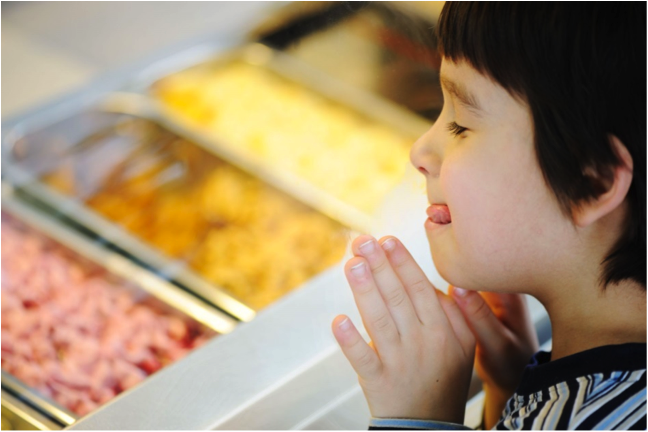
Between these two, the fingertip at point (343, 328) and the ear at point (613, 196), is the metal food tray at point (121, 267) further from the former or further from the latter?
the ear at point (613, 196)

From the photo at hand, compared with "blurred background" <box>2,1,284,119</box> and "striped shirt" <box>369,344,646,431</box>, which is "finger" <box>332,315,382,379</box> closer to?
"striped shirt" <box>369,344,646,431</box>

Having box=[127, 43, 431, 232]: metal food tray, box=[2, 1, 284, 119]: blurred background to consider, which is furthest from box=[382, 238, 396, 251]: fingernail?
box=[2, 1, 284, 119]: blurred background

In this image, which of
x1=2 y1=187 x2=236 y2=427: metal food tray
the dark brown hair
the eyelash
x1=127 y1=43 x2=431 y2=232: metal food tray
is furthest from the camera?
x1=127 y1=43 x2=431 y2=232: metal food tray

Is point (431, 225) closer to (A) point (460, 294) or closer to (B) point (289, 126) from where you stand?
(A) point (460, 294)

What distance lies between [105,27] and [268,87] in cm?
36

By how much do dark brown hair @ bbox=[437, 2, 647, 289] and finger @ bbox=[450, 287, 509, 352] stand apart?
25 cm

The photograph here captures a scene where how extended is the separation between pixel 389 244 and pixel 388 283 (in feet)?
0.15

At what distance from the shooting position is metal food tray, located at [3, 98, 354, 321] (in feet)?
4.11

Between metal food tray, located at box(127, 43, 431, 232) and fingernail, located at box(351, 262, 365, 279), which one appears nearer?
fingernail, located at box(351, 262, 365, 279)

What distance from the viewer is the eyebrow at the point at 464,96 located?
31.3 inches

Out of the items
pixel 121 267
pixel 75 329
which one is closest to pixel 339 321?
pixel 75 329

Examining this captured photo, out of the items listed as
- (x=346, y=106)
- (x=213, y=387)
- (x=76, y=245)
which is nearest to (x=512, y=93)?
(x=213, y=387)

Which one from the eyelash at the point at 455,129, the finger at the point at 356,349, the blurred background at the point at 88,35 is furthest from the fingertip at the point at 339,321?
the blurred background at the point at 88,35

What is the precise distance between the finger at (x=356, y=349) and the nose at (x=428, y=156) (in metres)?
0.19
